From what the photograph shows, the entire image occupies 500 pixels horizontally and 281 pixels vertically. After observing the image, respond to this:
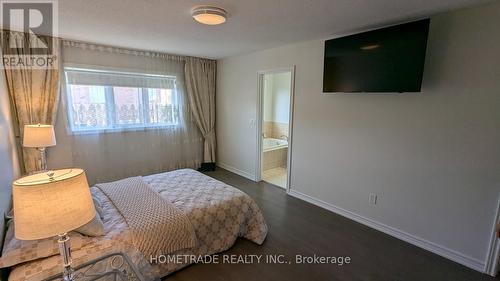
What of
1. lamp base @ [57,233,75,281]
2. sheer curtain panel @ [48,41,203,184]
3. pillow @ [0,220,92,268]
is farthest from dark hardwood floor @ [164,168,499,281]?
sheer curtain panel @ [48,41,203,184]

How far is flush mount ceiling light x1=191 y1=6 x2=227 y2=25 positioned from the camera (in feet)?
6.90

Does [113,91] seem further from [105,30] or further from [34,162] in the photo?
[34,162]

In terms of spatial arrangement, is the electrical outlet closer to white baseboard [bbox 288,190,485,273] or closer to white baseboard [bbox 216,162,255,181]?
white baseboard [bbox 288,190,485,273]

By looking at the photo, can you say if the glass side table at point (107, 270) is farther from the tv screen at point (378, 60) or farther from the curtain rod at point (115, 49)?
the curtain rod at point (115, 49)

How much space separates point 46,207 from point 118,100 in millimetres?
3378

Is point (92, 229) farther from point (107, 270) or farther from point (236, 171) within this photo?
point (236, 171)

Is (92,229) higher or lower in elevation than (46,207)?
lower

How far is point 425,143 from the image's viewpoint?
2.41m

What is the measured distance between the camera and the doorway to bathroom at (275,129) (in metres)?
4.59

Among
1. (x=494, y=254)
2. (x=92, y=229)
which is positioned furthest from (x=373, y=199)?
(x=92, y=229)

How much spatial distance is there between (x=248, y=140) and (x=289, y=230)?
2.10 meters

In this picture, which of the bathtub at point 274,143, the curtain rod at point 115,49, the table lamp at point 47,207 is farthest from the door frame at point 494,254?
the curtain rod at point 115,49

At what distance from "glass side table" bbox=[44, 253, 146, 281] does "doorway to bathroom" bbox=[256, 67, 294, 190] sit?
10.1ft

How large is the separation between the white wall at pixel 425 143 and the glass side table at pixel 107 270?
8.69 feet
